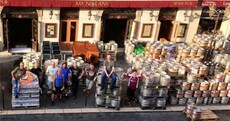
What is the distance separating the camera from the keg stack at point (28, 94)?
56.5 feet

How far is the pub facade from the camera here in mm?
23203

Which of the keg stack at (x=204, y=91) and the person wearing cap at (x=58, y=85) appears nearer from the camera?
the person wearing cap at (x=58, y=85)

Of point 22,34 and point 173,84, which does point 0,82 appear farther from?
point 173,84

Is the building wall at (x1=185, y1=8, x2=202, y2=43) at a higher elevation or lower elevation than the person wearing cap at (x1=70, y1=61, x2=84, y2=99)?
higher

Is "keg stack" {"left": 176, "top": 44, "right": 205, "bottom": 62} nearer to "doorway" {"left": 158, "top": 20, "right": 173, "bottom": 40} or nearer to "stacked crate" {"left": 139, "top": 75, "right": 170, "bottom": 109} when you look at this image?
"stacked crate" {"left": 139, "top": 75, "right": 170, "bottom": 109}

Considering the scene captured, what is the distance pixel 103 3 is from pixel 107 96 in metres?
7.64

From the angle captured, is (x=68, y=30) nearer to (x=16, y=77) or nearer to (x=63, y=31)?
(x=63, y=31)

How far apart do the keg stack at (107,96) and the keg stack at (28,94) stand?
2.94m

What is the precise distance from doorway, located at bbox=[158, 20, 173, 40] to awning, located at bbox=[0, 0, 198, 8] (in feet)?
6.87

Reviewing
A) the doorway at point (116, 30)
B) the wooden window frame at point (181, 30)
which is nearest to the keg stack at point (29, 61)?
the doorway at point (116, 30)

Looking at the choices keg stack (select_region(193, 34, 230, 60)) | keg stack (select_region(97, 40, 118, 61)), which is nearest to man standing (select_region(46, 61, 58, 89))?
keg stack (select_region(97, 40, 118, 61))

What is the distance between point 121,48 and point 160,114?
28.5 ft

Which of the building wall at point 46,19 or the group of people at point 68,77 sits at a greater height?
the building wall at point 46,19

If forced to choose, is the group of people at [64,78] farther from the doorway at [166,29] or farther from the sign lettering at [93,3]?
the doorway at [166,29]
